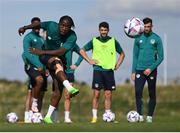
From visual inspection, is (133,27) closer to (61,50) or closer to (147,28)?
(147,28)

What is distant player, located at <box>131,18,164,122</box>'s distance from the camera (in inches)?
752

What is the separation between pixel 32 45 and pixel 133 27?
272cm

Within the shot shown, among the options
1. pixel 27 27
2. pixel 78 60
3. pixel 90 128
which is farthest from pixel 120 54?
pixel 90 128

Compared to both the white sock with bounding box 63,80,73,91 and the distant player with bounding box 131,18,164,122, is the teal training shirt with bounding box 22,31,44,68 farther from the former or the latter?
the white sock with bounding box 63,80,73,91

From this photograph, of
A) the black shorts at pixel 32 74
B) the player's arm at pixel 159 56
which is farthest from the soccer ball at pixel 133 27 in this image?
the black shorts at pixel 32 74

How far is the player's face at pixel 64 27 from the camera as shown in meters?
16.9

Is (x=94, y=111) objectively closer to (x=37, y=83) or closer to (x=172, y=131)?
(x=37, y=83)

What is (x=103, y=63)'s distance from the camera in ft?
64.2

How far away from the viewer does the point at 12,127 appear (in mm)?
15891

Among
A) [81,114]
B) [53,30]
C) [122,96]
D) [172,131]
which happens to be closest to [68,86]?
[53,30]

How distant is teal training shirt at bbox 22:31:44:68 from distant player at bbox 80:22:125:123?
1.15 m

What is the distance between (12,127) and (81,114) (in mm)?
22700

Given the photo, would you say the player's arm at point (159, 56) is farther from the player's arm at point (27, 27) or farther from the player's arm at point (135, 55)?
the player's arm at point (27, 27)

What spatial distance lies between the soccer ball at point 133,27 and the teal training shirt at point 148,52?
0.54m
